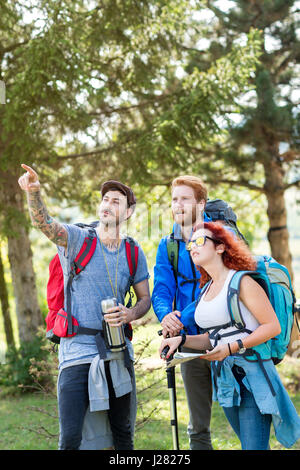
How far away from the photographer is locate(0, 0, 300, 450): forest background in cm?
809

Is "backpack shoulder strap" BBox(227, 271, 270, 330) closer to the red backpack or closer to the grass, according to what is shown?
the red backpack

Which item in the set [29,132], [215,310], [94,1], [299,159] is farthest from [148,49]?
[215,310]

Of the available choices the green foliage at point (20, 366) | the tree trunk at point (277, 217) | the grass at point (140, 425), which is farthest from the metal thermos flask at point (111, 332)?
the tree trunk at point (277, 217)

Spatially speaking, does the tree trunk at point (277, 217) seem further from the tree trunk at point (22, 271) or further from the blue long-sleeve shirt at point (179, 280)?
the blue long-sleeve shirt at point (179, 280)

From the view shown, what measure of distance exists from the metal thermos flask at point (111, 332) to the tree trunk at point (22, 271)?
6.61 meters

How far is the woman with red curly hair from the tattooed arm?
76 cm

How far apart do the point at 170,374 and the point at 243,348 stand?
0.50 metres

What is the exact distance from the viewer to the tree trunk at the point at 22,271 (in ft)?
31.1

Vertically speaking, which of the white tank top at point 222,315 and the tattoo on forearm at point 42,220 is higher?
the tattoo on forearm at point 42,220

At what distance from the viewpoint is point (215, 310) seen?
288 centimetres

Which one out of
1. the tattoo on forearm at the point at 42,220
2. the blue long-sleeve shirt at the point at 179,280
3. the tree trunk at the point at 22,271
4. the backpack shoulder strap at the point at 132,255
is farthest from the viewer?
the tree trunk at the point at 22,271

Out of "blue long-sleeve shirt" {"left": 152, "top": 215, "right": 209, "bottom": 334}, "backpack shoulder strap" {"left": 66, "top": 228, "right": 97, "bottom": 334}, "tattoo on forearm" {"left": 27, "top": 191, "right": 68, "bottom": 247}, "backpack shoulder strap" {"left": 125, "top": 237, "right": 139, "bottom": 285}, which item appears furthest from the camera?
"blue long-sleeve shirt" {"left": 152, "top": 215, "right": 209, "bottom": 334}

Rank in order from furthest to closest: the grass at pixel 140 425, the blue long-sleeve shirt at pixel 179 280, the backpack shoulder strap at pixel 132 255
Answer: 1. the grass at pixel 140 425
2. the blue long-sleeve shirt at pixel 179 280
3. the backpack shoulder strap at pixel 132 255

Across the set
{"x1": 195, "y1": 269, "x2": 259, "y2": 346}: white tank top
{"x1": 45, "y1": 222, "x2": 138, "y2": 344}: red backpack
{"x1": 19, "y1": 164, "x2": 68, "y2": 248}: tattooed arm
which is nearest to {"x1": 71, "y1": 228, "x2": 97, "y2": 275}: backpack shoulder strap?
{"x1": 45, "y1": 222, "x2": 138, "y2": 344}: red backpack
